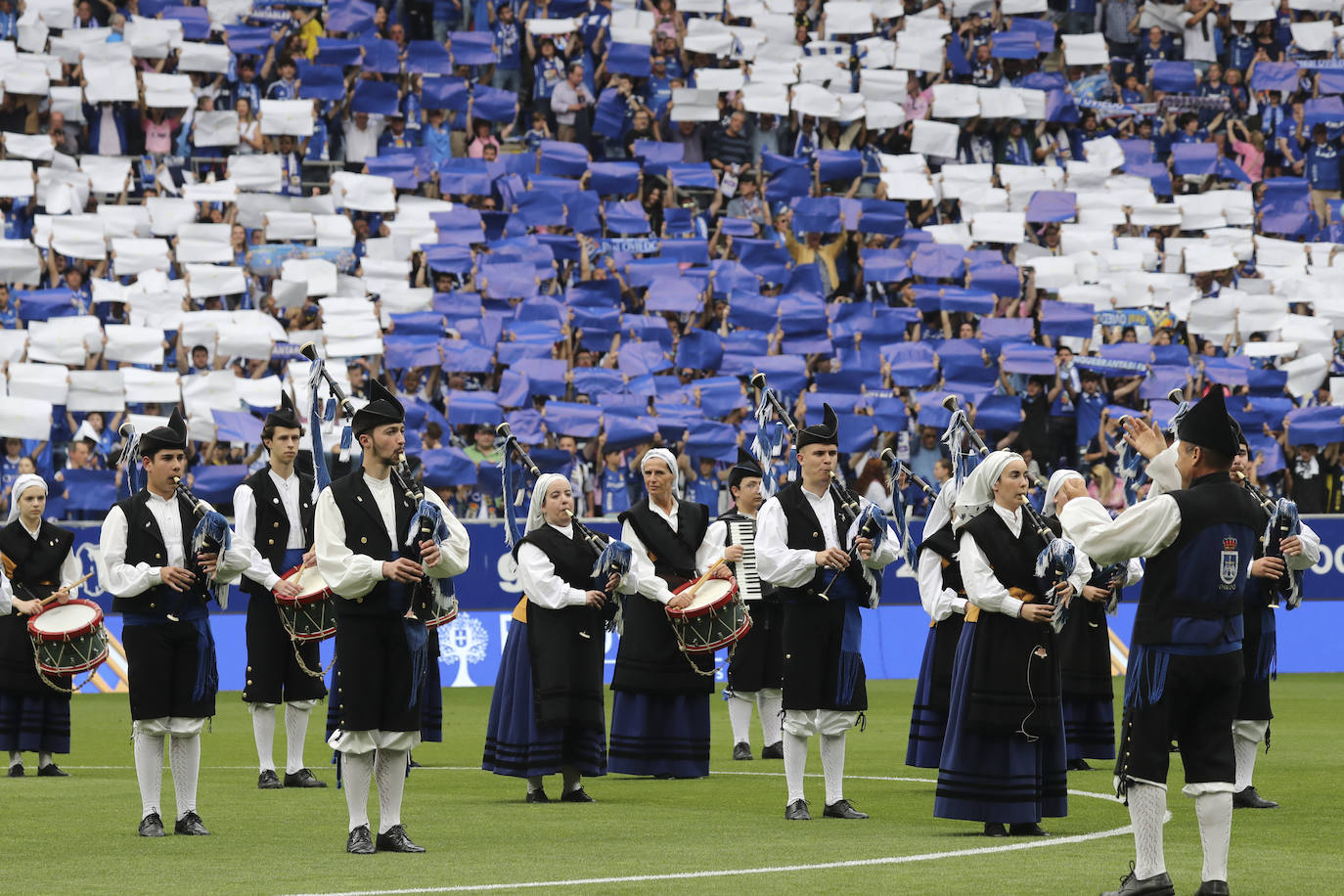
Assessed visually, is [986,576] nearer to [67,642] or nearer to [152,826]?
[152,826]

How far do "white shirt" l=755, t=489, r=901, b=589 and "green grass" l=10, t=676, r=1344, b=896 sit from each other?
1.48 m

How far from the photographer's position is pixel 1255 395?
27688mm

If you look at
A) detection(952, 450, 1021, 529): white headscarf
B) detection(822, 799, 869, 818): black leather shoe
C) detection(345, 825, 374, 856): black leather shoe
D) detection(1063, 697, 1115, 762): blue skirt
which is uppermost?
detection(952, 450, 1021, 529): white headscarf

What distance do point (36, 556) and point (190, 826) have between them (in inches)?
180

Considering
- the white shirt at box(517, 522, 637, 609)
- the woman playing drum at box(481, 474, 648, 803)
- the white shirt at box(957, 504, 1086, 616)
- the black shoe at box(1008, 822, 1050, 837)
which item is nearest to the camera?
the white shirt at box(957, 504, 1086, 616)

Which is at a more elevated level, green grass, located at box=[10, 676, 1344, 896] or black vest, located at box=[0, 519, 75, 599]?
black vest, located at box=[0, 519, 75, 599]

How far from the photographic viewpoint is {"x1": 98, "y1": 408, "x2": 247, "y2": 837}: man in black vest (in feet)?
37.6

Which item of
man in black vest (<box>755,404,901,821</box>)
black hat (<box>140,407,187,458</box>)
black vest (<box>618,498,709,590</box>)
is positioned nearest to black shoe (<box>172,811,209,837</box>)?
black hat (<box>140,407,187,458</box>)

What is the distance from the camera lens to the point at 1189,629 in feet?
29.2

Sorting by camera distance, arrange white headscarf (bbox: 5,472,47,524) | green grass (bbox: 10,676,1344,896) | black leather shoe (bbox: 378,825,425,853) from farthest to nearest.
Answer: white headscarf (bbox: 5,472,47,524) < black leather shoe (bbox: 378,825,425,853) < green grass (bbox: 10,676,1344,896)

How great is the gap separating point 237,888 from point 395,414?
2672 mm

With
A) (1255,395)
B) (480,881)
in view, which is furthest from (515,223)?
(480,881)

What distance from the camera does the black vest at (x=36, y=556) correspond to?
603 inches

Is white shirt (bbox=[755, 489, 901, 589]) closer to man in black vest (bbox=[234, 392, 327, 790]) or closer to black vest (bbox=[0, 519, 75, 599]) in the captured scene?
man in black vest (bbox=[234, 392, 327, 790])
